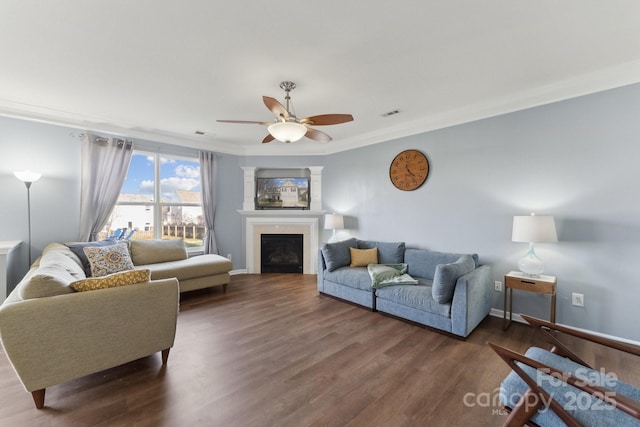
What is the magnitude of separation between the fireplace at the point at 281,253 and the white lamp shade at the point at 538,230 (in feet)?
12.1

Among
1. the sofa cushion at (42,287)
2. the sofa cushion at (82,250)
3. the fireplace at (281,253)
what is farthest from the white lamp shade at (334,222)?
the sofa cushion at (42,287)

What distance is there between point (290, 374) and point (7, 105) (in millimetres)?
4705

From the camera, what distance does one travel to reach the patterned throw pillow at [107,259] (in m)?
3.40

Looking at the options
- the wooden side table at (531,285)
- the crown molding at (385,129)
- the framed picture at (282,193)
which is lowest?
the wooden side table at (531,285)

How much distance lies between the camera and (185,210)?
16.5 ft

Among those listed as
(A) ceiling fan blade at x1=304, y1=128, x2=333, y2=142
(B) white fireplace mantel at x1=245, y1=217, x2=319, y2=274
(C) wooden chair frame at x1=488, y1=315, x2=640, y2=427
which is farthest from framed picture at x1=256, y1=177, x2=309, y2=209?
(C) wooden chair frame at x1=488, y1=315, x2=640, y2=427

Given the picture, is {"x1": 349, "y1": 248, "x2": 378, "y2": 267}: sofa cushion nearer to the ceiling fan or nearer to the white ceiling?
the white ceiling

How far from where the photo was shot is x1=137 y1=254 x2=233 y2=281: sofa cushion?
3652 mm

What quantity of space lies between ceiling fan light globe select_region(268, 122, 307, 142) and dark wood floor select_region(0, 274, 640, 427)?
6.57 ft

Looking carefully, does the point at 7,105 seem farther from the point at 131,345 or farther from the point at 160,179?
the point at 131,345

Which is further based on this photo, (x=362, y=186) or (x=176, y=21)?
(x=362, y=186)

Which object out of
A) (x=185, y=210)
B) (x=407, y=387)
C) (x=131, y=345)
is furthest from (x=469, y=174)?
(x=185, y=210)

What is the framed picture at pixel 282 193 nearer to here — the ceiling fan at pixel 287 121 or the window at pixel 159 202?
the window at pixel 159 202

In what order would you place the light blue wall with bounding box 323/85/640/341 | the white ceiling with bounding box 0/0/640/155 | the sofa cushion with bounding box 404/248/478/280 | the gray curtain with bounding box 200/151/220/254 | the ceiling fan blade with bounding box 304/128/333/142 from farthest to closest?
1. the gray curtain with bounding box 200/151/220/254
2. the sofa cushion with bounding box 404/248/478/280
3. the ceiling fan blade with bounding box 304/128/333/142
4. the light blue wall with bounding box 323/85/640/341
5. the white ceiling with bounding box 0/0/640/155
